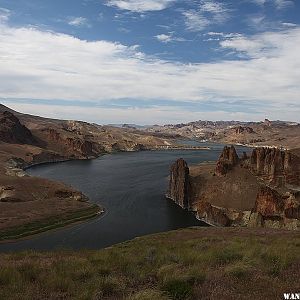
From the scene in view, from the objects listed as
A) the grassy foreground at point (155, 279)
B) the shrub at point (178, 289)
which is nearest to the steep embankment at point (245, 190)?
the grassy foreground at point (155, 279)

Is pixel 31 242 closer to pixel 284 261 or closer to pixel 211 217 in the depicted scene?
pixel 211 217

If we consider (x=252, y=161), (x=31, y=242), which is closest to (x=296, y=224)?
(x=252, y=161)

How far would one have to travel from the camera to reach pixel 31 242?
56469 millimetres

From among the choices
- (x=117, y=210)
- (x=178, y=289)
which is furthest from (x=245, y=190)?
(x=178, y=289)

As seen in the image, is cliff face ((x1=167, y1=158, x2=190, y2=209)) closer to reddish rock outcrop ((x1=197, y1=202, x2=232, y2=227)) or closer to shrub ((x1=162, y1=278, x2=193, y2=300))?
reddish rock outcrop ((x1=197, y1=202, x2=232, y2=227))

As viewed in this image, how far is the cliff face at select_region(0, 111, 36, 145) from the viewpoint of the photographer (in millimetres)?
174650

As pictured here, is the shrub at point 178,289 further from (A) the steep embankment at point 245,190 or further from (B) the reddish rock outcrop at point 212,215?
(B) the reddish rock outcrop at point 212,215

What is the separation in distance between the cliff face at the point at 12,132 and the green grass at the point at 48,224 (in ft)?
367

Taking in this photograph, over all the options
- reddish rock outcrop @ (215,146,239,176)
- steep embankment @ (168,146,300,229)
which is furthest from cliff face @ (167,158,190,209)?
reddish rock outcrop @ (215,146,239,176)

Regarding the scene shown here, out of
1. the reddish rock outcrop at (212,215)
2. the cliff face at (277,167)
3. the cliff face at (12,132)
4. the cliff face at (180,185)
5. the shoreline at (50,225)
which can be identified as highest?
the cliff face at (12,132)

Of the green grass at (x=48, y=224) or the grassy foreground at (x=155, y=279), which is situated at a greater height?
the grassy foreground at (x=155, y=279)

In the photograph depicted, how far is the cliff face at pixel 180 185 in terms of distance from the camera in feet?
278

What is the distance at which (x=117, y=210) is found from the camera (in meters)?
76.3

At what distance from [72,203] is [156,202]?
1876cm
